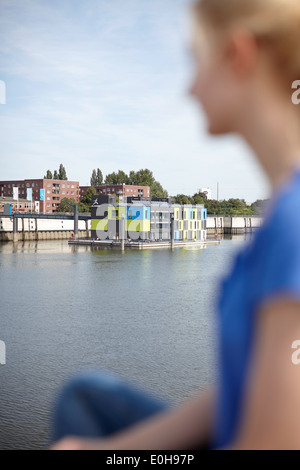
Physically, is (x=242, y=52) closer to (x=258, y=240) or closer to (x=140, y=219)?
(x=258, y=240)

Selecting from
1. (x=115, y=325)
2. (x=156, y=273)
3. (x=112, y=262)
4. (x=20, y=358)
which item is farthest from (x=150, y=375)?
(x=112, y=262)

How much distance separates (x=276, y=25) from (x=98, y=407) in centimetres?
58

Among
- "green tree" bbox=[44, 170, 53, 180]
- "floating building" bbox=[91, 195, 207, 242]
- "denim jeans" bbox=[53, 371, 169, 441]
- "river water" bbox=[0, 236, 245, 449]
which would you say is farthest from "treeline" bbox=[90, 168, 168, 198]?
"denim jeans" bbox=[53, 371, 169, 441]

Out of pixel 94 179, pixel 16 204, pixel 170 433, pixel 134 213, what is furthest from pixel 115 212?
pixel 94 179

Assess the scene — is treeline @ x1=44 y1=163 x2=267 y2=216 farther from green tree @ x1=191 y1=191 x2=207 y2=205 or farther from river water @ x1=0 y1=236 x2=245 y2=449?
river water @ x1=0 y1=236 x2=245 y2=449

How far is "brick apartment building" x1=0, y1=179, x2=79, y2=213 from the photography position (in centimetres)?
7206

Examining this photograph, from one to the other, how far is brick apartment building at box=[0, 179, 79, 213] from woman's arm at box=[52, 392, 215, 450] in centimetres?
7127

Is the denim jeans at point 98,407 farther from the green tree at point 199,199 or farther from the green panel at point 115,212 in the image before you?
the green tree at point 199,199

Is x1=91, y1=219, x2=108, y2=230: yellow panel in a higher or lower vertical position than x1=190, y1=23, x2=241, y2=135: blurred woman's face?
lower

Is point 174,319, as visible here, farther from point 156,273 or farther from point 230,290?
point 230,290

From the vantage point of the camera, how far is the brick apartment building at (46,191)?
72062mm

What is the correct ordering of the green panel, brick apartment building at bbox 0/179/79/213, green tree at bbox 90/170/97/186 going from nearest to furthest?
1. the green panel
2. brick apartment building at bbox 0/179/79/213
3. green tree at bbox 90/170/97/186

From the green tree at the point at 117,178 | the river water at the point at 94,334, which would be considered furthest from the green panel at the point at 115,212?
the green tree at the point at 117,178

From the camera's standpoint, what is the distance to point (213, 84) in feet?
1.99
